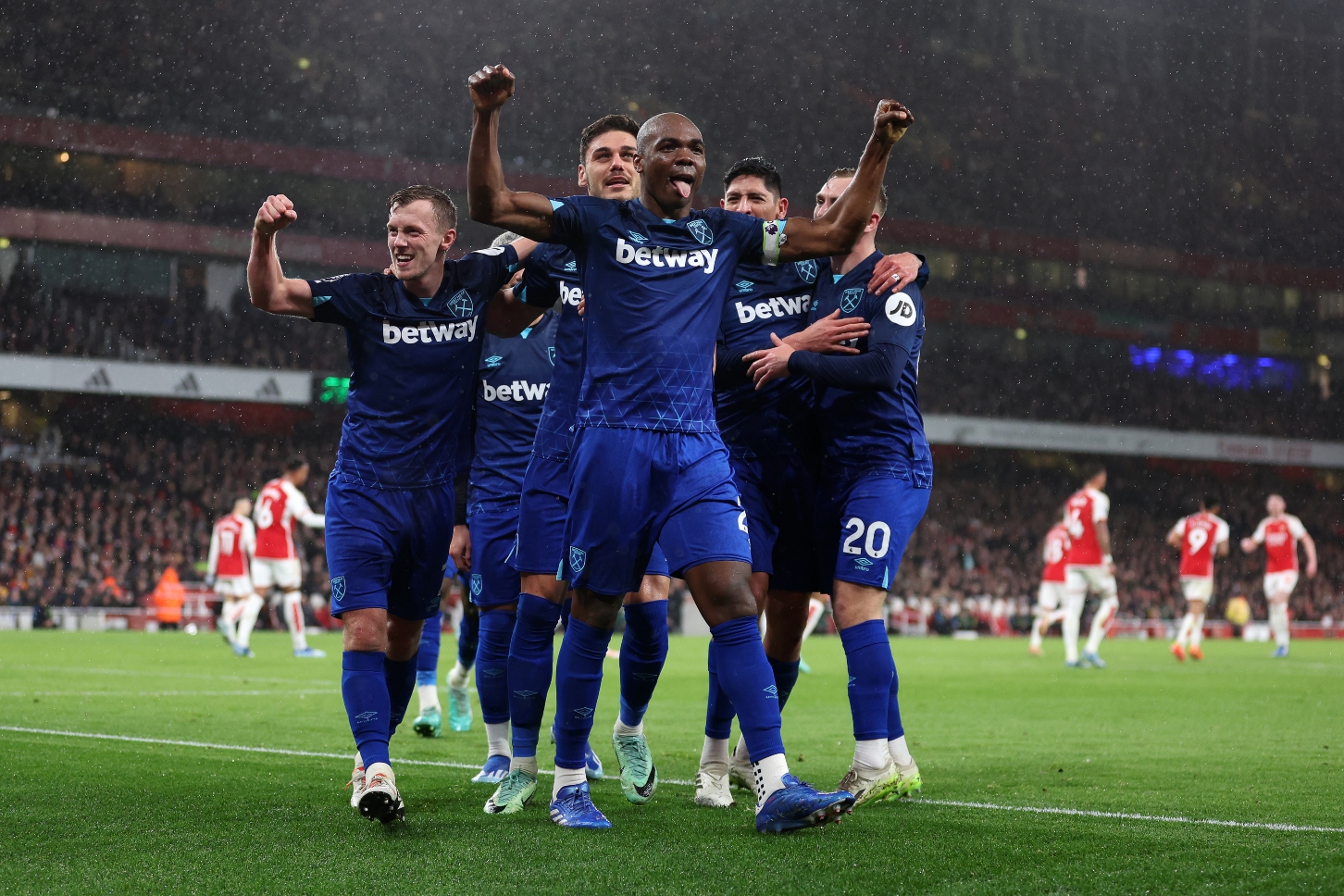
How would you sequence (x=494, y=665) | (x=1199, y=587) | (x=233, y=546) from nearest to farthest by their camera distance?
1. (x=494, y=665)
2. (x=233, y=546)
3. (x=1199, y=587)

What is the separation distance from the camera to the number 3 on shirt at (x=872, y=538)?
4.69m

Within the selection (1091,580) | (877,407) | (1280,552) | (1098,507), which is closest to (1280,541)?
(1280,552)

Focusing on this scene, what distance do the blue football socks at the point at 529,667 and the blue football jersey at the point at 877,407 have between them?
1.21 meters

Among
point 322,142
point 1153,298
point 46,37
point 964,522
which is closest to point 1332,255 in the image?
point 1153,298

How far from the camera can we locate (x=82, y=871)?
3451 millimetres

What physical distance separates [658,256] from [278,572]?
45.6ft

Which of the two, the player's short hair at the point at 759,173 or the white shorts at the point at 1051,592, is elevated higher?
the player's short hair at the point at 759,173

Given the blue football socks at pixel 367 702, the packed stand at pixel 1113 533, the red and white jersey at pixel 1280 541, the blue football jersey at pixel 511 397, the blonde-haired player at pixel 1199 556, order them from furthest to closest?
the packed stand at pixel 1113 533 < the red and white jersey at pixel 1280 541 < the blonde-haired player at pixel 1199 556 < the blue football jersey at pixel 511 397 < the blue football socks at pixel 367 702

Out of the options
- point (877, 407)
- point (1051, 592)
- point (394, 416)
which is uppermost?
point (877, 407)

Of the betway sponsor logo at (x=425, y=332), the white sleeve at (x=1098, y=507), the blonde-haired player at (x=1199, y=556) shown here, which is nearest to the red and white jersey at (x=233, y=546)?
the white sleeve at (x=1098, y=507)

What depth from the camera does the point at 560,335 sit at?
5.01 metres

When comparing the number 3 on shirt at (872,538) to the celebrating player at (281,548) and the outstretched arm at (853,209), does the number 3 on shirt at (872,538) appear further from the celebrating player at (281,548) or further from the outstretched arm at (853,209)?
the celebrating player at (281,548)

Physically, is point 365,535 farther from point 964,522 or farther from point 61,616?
point 964,522

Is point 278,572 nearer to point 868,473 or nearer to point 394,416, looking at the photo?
point 394,416
